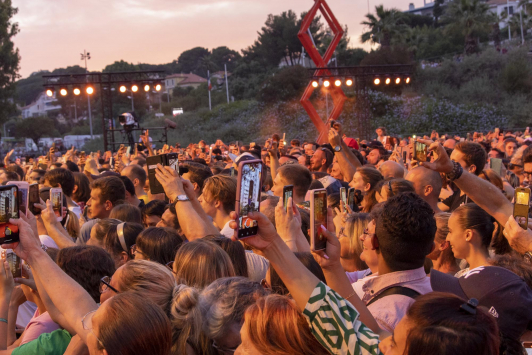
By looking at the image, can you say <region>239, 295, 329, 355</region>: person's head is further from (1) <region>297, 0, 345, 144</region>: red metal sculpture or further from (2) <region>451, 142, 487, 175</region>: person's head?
(1) <region>297, 0, 345, 144</region>: red metal sculpture

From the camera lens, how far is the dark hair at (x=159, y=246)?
3.75 m

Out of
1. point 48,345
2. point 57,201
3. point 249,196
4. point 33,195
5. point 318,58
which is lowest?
point 48,345

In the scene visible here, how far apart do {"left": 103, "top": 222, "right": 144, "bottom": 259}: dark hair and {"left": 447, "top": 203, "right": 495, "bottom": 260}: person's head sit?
2.29 m

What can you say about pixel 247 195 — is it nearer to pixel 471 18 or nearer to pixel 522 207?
pixel 522 207

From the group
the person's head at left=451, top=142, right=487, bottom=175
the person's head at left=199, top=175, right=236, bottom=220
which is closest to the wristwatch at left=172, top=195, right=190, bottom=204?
the person's head at left=199, top=175, right=236, bottom=220

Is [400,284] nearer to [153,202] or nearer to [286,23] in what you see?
[153,202]

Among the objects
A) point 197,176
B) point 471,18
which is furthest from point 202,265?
point 471,18

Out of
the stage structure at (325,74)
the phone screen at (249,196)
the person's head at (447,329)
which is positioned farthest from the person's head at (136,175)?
the stage structure at (325,74)

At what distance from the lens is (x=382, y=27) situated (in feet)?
165

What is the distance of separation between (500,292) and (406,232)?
57 cm

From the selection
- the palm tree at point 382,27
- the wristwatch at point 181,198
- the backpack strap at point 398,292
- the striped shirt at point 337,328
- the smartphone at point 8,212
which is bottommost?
the backpack strap at point 398,292

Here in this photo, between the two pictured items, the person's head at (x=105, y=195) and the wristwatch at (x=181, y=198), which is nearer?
the wristwatch at (x=181, y=198)

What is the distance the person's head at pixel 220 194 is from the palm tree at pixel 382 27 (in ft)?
158

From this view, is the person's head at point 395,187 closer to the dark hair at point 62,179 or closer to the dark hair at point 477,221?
the dark hair at point 477,221
